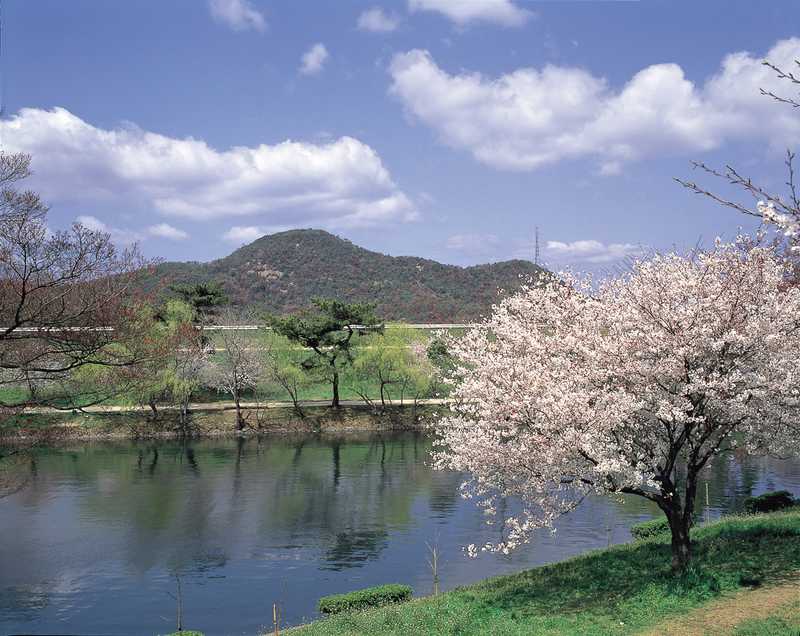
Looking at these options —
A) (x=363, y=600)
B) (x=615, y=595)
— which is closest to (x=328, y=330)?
(x=363, y=600)

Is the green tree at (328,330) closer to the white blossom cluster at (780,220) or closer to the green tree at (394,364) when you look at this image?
the green tree at (394,364)

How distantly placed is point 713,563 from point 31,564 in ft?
66.9

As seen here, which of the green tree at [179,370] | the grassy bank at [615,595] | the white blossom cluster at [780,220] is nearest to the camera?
the white blossom cluster at [780,220]

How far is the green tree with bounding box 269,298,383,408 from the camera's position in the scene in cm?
5397

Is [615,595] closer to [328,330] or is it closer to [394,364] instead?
[394,364]

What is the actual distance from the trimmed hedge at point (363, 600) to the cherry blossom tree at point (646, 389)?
184 inches

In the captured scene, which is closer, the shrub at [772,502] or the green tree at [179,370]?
the shrub at [772,502]

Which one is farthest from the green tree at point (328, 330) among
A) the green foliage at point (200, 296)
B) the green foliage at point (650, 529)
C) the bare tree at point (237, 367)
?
the green foliage at point (650, 529)

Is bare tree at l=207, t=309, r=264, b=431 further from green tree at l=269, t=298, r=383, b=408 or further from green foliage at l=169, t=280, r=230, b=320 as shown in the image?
green foliage at l=169, t=280, r=230, b=320

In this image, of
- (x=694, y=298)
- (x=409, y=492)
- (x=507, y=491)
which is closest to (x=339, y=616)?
(x=507, y=491)

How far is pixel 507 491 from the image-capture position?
539 inches

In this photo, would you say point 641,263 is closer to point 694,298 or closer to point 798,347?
point 694,298

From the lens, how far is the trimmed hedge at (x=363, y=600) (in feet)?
54.2

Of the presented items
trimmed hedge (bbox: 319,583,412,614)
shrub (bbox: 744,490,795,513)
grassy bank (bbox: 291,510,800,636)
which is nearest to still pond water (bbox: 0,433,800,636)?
trimmed hedge (bbox: 319,583,412,614)
